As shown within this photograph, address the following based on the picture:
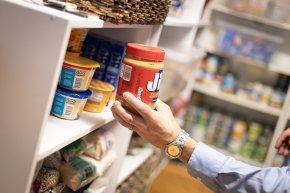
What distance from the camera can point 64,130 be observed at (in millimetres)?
964

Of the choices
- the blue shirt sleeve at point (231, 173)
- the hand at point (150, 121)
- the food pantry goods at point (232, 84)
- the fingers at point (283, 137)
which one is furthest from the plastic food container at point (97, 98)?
the food pantry goods at point (232, 84)

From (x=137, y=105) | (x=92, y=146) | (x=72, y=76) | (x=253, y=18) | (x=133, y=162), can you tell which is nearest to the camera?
(x=137, y=105)

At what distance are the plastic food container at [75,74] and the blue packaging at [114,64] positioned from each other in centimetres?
24

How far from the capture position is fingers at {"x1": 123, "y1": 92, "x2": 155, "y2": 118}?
0.91m

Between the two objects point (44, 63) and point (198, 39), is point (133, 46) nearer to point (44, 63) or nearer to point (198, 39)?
point (44, 63)

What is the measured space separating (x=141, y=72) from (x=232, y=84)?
2.12 metres

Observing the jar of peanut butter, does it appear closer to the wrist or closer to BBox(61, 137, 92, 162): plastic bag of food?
the wrist

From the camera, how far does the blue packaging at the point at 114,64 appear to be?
4.22 feet

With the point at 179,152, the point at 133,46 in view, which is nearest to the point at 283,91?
the point at 179,152

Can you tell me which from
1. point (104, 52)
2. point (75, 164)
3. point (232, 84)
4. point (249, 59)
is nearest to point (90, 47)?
point (104, 52)

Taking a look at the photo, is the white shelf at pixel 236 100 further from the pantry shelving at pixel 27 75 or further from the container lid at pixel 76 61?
the pantry shelving at pixel 27 75

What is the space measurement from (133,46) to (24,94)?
0.30 m

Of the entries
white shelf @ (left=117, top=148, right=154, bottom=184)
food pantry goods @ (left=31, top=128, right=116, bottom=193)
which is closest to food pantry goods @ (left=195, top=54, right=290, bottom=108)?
white shelf @ (left=117, top=148, right=154, bottom=184)

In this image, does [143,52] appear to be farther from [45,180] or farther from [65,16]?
[45,180]
